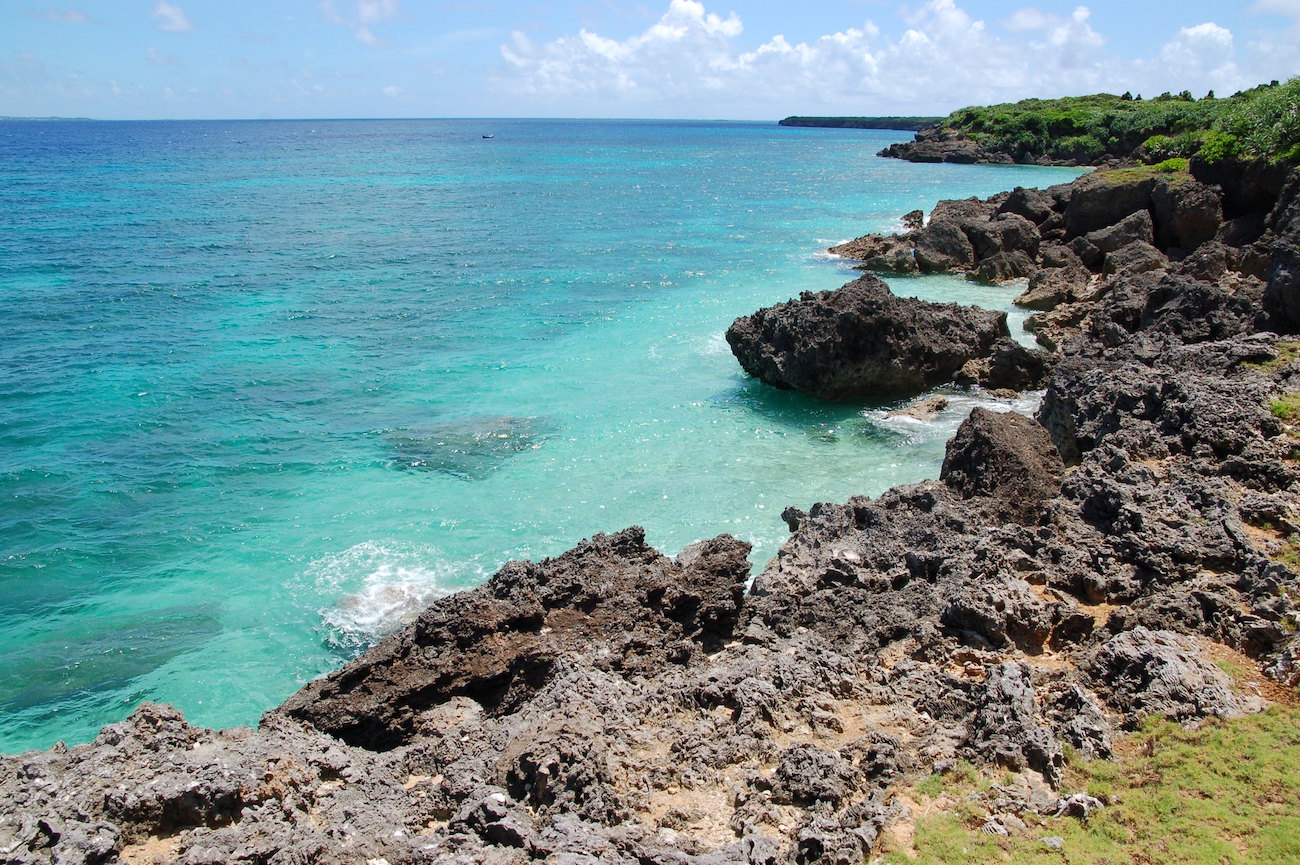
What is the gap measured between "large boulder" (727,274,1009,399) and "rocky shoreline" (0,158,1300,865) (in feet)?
28.2

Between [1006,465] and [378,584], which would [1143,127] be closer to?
[1006,465]

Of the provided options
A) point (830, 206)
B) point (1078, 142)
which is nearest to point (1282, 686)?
point (830, 206)

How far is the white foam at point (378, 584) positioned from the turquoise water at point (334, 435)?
0.07m

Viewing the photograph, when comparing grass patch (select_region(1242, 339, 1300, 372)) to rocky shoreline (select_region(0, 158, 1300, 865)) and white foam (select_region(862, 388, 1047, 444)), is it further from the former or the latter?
white foam (select_region(862, 388, 1047, 444))

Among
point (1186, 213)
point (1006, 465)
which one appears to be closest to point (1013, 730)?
point (1006, 465)

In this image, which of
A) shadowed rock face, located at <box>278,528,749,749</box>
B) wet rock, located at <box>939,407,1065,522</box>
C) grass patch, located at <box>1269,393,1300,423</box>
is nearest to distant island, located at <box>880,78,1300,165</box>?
grass patch, located at <box>1269,393,1300,423</box>

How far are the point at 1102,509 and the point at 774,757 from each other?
8.20 metres

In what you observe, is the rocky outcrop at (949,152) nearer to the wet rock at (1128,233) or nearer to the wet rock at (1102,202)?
the wet rock at (1102,202)

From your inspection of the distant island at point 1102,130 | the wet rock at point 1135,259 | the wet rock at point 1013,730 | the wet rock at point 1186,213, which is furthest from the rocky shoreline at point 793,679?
the distant island at point 1102,130

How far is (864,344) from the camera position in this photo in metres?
26.9

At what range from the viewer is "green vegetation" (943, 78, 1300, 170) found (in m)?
36.3

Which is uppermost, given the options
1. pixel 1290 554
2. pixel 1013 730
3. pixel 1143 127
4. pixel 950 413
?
pixel 1143 127

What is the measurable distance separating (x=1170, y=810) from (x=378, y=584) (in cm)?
1449

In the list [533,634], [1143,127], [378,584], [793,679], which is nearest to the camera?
[793,679]
